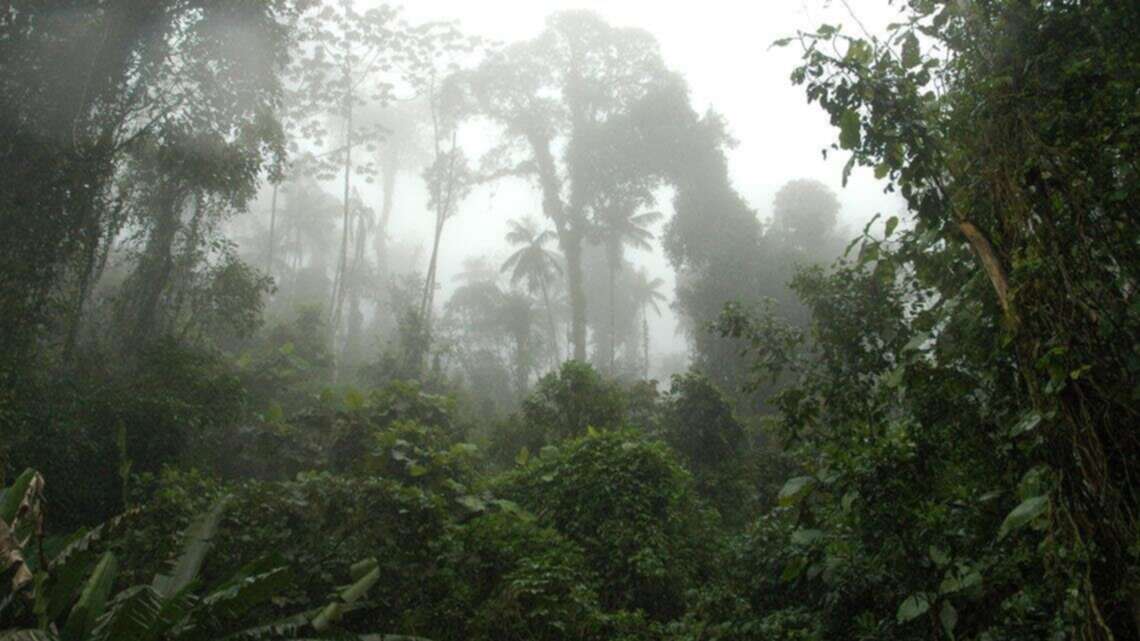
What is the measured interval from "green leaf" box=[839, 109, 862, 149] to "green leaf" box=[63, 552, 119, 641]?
4.54 metres

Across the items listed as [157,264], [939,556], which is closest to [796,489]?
[939,556]

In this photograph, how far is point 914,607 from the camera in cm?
272

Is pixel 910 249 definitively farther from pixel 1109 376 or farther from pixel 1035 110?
pixel 1109 376

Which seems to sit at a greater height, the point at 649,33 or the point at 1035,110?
the point at 649,33

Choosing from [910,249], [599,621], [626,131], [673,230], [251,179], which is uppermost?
[626,131]

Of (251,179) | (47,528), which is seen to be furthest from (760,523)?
(251,179)

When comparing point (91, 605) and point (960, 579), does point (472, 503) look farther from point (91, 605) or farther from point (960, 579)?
point (960, 579)

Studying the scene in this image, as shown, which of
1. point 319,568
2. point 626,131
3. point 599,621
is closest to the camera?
point 599,621

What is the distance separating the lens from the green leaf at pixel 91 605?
3.80 m

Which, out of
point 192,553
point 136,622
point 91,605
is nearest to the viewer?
point 136,622

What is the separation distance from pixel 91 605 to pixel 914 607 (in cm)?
422

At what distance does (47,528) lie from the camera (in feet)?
24.4

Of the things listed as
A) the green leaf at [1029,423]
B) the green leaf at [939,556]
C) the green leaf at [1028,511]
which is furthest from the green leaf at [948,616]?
the green leaf at [1029,423]

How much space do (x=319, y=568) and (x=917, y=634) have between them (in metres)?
4.40
